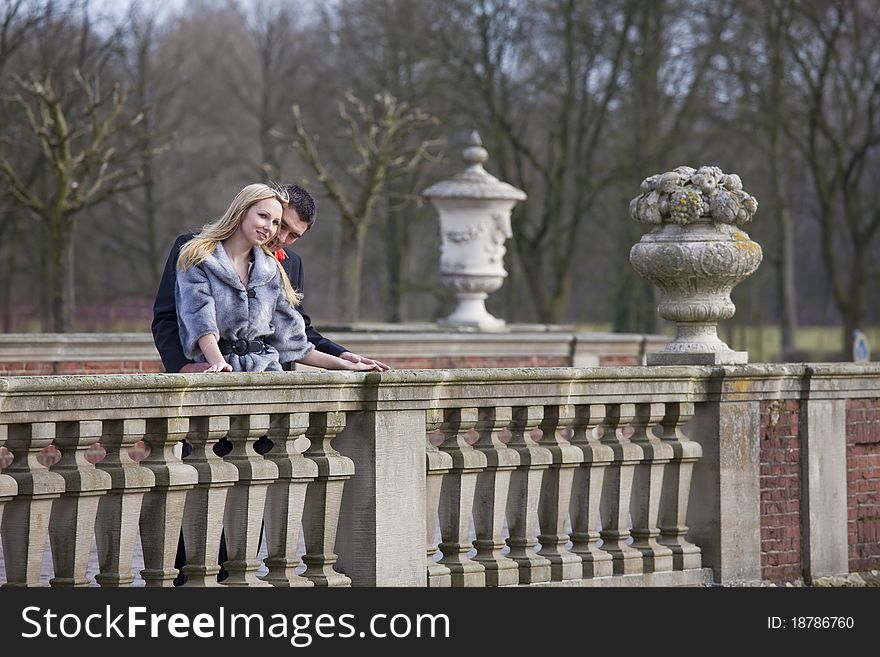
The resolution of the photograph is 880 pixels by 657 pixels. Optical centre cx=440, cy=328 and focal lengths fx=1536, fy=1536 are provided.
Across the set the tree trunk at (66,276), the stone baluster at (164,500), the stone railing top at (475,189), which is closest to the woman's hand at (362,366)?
A: the stone baluster at (164,500)

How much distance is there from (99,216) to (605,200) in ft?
35.1

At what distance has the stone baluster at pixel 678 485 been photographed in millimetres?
7094

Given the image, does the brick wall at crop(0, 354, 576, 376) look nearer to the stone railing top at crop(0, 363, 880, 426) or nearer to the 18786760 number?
the stone railing top at crop(0, 363, 880, 426)

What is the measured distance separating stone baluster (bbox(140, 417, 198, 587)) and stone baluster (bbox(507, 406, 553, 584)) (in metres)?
1.60

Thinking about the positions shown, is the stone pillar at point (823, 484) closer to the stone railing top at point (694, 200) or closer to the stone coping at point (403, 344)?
the stone railing top at point (694, 200)

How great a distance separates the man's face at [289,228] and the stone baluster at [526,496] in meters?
1.19

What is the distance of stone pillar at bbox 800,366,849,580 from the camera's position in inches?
297

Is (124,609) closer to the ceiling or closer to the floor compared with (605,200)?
closer to the floor

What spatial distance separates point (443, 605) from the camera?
557 centimetres

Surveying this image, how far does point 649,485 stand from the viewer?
22.9 ft

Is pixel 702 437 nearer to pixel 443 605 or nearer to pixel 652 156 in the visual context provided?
pixel 443 605

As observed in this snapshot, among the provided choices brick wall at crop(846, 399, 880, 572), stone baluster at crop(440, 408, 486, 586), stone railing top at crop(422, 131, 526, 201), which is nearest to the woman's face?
stone baluster at crop(440, 408, 486, 586)

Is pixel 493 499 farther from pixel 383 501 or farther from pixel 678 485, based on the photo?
pixel 678 485

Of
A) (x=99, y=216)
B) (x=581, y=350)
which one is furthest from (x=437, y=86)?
(x=581, y=350)
